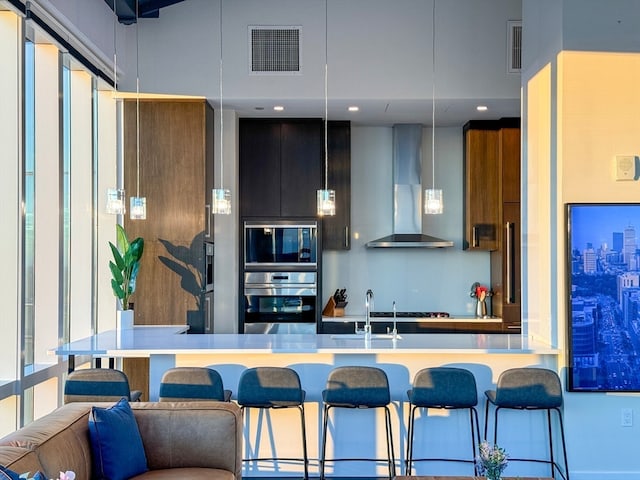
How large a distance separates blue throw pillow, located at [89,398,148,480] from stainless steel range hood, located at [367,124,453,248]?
4393 millimetres

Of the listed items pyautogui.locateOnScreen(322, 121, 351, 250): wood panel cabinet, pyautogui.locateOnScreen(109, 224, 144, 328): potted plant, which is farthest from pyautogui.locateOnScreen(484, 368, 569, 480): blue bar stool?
pyautogui.locateOnScreen(322, 121, 351, 250): wood panel cabinet

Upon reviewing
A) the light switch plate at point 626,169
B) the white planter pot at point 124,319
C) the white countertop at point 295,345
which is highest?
the light switch plate at point 626,169

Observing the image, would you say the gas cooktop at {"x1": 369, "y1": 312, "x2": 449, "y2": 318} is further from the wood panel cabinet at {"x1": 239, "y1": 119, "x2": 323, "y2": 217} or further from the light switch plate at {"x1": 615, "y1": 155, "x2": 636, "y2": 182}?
the light switch plate at {"x1": 615, "y1": 155, "x2": 636, "y2": 182}

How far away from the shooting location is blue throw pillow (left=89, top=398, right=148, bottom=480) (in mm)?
2863

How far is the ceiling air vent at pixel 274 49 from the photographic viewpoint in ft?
19.5

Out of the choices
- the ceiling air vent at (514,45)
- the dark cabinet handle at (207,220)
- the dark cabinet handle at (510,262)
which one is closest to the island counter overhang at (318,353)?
the dark cabinet handle at (207,220)

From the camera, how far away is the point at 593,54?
13.7 ft

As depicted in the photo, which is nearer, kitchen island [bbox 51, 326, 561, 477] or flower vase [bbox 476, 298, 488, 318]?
kitchen island [bbox 51, 326, 561, 477]

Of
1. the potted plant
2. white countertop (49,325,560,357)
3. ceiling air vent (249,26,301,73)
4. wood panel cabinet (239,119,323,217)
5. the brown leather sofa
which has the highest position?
ceiling air vent (249,26,301,73)

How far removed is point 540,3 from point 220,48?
9.40ft

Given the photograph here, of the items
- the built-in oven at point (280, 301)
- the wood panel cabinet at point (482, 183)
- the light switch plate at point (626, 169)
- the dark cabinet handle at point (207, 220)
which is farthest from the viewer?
the wood panel cabinet at point (482, 183)

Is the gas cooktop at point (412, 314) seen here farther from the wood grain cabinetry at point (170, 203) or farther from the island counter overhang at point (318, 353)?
the island counter overhang at point (318, 353)

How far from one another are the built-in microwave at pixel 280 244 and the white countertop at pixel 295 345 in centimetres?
198

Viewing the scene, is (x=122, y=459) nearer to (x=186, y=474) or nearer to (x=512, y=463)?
(x=186, y=474)
